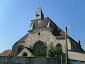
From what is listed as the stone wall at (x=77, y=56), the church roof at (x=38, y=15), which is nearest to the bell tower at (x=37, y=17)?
the church roof at (x=38, y=15)

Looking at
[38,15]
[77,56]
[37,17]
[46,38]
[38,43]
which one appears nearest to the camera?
[77,56]

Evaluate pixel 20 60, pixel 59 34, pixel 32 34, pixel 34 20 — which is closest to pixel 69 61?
pixel 20 60

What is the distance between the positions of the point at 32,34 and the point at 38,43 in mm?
2832

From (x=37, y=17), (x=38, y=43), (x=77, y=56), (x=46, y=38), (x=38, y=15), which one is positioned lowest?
(x=77, y=56)

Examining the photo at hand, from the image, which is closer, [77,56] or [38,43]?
[77,56]

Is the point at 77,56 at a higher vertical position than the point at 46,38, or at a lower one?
lower

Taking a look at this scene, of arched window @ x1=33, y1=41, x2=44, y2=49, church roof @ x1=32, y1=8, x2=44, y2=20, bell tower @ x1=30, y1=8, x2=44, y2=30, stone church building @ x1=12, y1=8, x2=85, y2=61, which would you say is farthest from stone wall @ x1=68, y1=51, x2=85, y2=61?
church roof @ x1=32, y1=8, x2=44, y2=20

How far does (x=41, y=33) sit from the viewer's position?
3000 cm

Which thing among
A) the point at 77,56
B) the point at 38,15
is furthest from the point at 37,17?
the point at 77,56

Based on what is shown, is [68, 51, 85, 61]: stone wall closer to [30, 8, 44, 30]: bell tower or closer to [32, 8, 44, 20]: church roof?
[30, 8, 44, 30]: bell tower

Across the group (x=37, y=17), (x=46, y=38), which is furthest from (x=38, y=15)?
(x=46, y=38)

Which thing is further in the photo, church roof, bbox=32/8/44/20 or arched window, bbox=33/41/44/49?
church roof, bbox=32/8/44/20

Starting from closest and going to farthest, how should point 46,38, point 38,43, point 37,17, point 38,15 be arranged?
point 46,38
point 38,43
point 37,17
point 38,15

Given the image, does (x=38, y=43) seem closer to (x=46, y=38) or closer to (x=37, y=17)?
(x=46, y=38)
